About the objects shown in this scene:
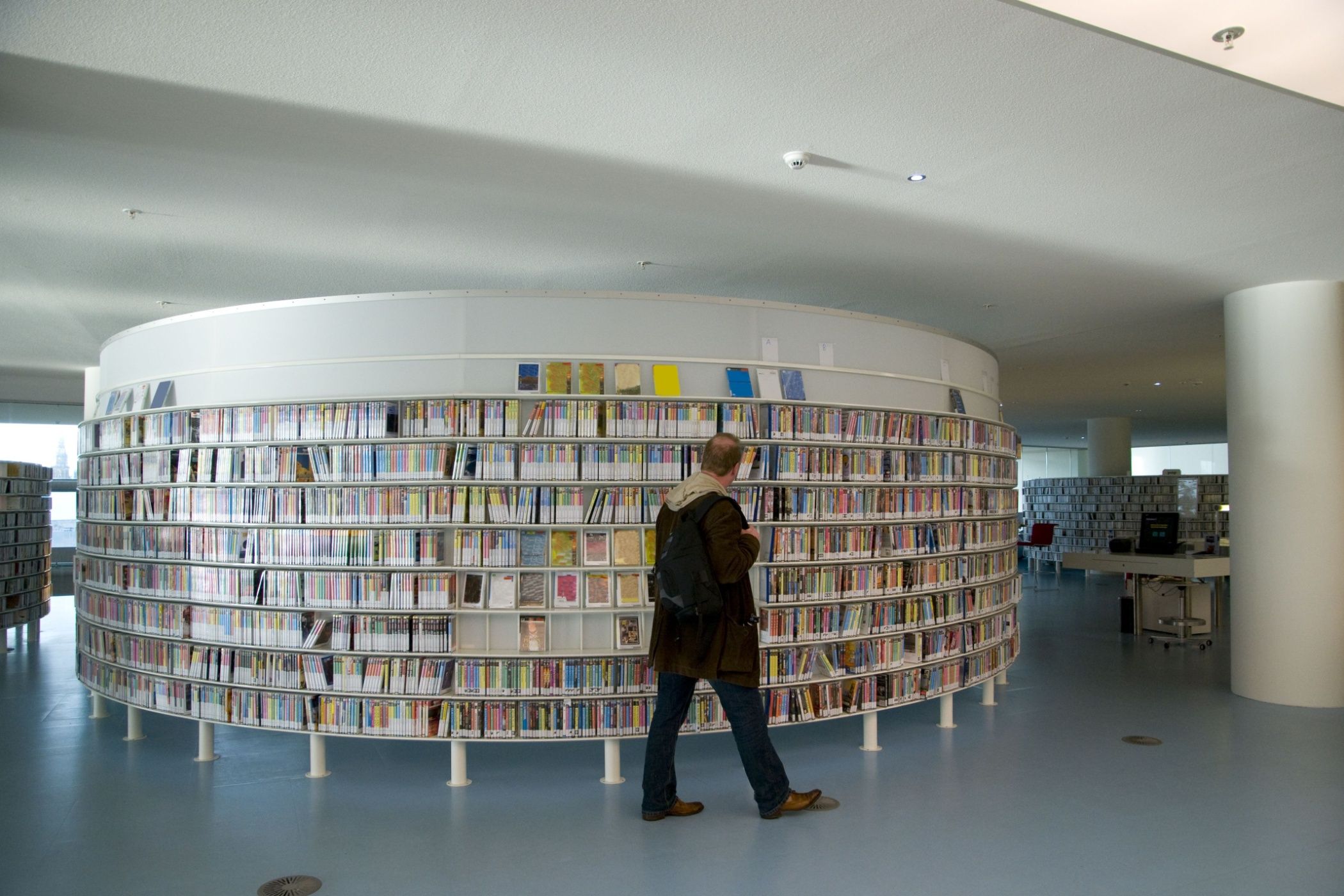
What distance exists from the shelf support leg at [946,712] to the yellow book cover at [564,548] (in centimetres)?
265

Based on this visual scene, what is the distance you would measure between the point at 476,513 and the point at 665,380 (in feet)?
4.01

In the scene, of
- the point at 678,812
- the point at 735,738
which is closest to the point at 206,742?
the point at 678,812

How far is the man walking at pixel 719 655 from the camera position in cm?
395

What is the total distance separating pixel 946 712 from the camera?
588cm

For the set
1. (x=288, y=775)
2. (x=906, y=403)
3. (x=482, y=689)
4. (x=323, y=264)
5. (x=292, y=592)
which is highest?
(x=323, y=264)

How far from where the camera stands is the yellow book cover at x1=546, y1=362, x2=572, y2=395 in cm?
481

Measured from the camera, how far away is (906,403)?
18.9 ft

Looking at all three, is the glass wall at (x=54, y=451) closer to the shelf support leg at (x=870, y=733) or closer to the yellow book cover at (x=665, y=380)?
the yellow book cover at (x=665, y=380)

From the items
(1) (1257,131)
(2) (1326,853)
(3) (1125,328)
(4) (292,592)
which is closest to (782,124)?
(1) (1257,131)

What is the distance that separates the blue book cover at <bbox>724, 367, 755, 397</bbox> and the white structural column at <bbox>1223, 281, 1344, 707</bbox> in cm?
368

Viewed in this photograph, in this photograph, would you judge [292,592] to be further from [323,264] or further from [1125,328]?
[1125,328]

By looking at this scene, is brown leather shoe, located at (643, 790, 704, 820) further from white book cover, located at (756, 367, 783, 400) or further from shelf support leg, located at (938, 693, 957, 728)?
white book cover, located at (756, 367, 783, 400)

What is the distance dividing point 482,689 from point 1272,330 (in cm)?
595

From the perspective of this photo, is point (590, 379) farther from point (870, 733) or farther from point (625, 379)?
point (870, 733)
